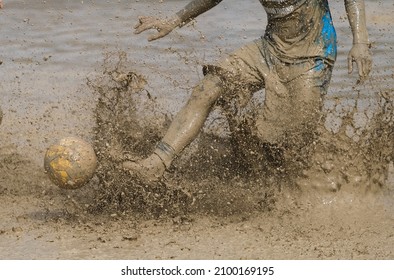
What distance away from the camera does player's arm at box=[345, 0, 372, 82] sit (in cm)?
709

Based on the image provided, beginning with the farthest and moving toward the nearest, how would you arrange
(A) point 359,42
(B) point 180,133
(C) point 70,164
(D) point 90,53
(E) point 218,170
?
(D) point 90,53 < (E) point 218,170 < (B) point 180,133 < (A) point 359,42 < (C) point 70,164

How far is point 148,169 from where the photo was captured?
286 inches

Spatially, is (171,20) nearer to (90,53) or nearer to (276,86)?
(276,86)

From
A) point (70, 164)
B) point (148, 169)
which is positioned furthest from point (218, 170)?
point (70, 164)

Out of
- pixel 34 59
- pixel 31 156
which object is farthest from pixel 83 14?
pixel 31 156

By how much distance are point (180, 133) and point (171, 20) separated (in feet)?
3.23

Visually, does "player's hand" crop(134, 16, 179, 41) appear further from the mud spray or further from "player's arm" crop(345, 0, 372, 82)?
"player's arm" crop(345, 0, 372, 82)

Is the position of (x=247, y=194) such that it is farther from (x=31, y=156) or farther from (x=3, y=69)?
(x=3, y=69)

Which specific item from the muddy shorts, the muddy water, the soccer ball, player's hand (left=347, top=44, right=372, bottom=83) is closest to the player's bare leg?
the muddy shorts

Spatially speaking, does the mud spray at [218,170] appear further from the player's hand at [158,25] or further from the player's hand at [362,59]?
the player's hand at [362,59]

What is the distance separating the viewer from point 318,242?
22.7ft

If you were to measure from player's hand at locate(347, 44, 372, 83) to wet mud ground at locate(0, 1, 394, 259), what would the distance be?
72cm

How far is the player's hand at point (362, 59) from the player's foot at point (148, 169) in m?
1.36

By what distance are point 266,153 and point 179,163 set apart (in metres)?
0.72
